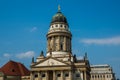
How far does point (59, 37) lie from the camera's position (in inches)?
2913

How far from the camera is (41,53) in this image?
74312 millimetres

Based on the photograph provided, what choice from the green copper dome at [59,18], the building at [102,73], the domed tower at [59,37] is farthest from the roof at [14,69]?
the building at [102,73]

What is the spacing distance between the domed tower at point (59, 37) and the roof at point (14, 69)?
10.7 meters

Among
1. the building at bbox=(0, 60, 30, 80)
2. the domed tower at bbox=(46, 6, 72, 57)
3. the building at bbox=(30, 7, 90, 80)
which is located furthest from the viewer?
the domed tower at bbox=(46, 6, 72, 57)

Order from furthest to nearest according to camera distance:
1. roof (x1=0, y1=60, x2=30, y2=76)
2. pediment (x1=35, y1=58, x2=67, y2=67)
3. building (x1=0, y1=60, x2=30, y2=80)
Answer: roof (x1=0, y1=60, x2=30, y2=76)
building (x1=0, y1=60, x2=30, y2=80)
pediment (x1=35, y1=58, x2=67, y2=67)

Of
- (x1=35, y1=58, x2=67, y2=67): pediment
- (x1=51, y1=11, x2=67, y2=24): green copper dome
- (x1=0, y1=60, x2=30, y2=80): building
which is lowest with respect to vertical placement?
(x1=0, y1=60, x2=30, y2=80): building

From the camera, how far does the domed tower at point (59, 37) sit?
72750mm

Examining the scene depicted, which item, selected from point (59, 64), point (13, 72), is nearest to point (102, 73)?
point (59, 64)

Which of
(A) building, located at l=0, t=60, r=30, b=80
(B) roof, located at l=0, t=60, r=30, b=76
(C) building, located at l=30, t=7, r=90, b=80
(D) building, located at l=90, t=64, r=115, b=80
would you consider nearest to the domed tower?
(C) building, located at l=30, t=7, r=90, b=80

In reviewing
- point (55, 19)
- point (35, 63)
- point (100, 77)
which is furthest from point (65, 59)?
point (100, 77)

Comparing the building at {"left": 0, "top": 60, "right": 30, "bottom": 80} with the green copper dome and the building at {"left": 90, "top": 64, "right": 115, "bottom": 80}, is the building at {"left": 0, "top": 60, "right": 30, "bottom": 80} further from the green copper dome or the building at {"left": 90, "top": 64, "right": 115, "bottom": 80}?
the building at {"left": 90, "top": 64, "right": 115, "bottom": 80}

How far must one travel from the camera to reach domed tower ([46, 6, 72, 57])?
72.8 metres

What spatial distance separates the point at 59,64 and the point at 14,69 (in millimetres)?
15828

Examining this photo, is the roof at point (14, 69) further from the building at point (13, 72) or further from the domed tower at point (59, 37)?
the domed tower at point (59, 37)
